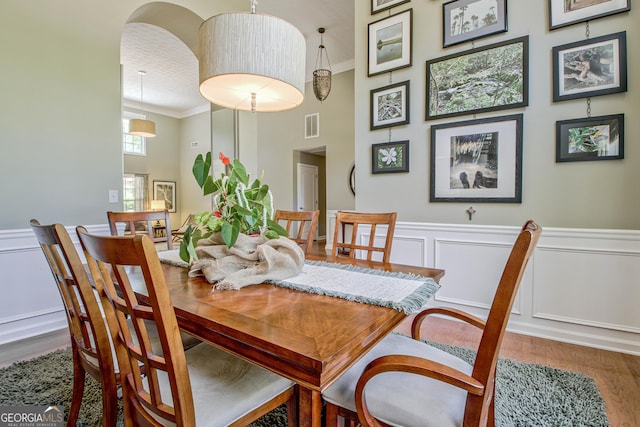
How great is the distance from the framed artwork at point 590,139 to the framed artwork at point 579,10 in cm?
70

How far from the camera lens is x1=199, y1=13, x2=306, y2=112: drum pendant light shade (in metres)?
1.37

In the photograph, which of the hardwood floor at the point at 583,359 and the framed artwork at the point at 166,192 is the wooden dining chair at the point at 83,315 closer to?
the hardwood floor at the point at 583,359

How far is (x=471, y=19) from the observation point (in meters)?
2.59

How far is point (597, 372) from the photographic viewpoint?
1.90 m

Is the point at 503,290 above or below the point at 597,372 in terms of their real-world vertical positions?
above

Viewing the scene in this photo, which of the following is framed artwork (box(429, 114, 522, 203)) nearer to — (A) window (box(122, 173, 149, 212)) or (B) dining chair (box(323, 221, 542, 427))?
(B) dining chair (box(323, 221, 542, 427))

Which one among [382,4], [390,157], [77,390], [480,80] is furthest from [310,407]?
[382,4]

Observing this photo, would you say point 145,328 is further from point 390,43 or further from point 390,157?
point 390,43

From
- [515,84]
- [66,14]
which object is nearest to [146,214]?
[66,14]

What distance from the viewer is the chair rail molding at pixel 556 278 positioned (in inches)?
83.4

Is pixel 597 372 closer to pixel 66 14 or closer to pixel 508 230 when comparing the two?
pixel 508 230

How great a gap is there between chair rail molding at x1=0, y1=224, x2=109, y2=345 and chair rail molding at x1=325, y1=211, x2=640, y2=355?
10.1ft

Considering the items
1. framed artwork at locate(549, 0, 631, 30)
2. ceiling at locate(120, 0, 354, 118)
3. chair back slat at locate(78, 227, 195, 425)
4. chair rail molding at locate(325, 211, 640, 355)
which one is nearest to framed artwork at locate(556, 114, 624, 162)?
chair rail molding at locate(325, 211, 640, 355)

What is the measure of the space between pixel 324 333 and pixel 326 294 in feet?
1.04
